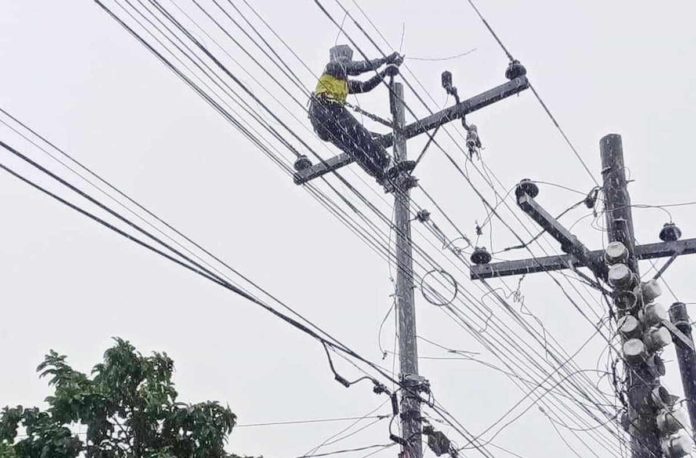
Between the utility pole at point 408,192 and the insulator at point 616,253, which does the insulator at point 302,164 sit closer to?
the utility pole at point 408,192

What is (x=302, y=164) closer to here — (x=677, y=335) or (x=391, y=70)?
(x=391, y=70)

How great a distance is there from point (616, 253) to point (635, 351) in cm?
110

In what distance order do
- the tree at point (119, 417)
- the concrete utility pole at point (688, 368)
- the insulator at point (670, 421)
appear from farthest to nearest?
the concrete utility pole at point (688, 368), the insulator at point (670, 421), the tree at point (119, 417)

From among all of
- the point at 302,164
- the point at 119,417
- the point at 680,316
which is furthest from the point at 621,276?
the point at 119,417

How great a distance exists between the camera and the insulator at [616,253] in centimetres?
947

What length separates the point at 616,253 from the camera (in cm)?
948

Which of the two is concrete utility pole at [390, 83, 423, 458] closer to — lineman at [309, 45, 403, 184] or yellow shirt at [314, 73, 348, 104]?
lineman at [309, 45, 403, 184]

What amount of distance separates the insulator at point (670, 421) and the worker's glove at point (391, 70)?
14.8 feet

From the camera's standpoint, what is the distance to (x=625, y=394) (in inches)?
368

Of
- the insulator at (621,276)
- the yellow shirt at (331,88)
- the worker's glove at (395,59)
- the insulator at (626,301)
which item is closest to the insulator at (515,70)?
the worker's glove at (395,59)

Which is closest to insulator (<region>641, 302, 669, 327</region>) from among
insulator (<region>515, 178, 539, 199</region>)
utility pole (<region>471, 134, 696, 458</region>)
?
utility pole (<region>471, 134, 696, 458</region>)

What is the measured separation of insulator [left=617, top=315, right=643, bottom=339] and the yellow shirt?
385 cm


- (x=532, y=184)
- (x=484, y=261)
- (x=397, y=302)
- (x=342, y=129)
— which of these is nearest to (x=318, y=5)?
(x=342, y=129)

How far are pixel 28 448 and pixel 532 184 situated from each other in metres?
5.70
